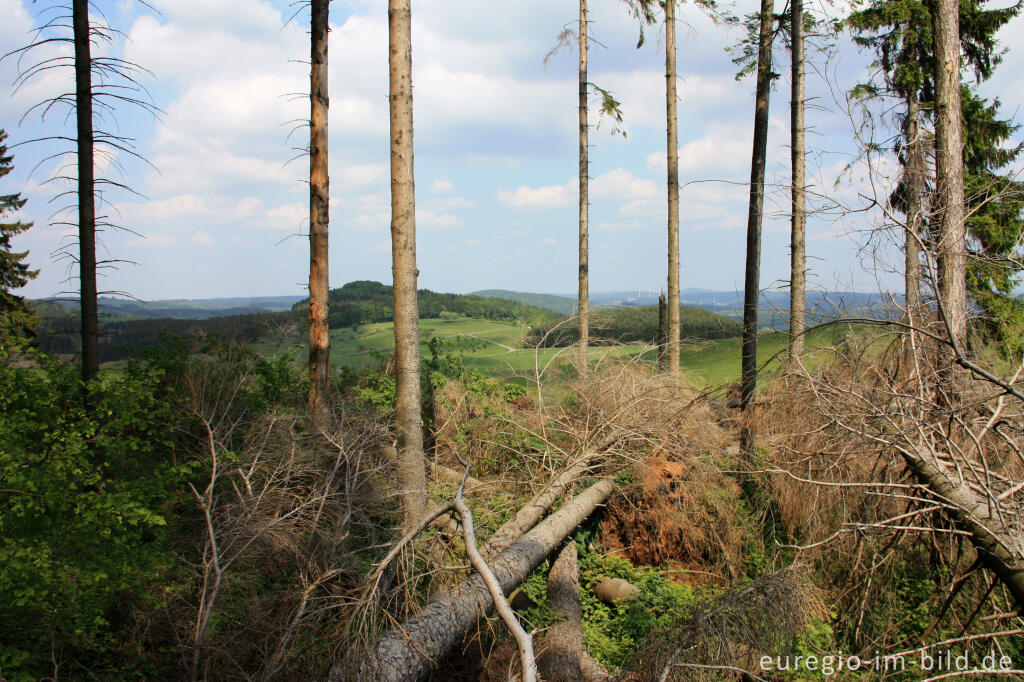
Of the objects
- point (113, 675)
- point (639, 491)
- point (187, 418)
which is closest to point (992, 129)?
point (639, 491)

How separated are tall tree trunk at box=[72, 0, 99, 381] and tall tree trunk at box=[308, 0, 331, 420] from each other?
260 cm

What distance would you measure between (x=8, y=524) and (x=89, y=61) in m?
6.20

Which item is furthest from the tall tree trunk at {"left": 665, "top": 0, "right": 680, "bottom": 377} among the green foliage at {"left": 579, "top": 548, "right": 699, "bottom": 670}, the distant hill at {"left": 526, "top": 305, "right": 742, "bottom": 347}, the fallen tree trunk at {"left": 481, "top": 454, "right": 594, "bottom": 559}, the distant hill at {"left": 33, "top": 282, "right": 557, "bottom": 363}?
the green foliage at {"left": 579, "top": 548, "right": 699, "bottom": 670}

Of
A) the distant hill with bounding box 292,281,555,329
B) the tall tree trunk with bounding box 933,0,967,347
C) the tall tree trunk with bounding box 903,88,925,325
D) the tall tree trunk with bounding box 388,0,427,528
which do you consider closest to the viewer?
the tall tree trunk with bounding box 903,88,925,325

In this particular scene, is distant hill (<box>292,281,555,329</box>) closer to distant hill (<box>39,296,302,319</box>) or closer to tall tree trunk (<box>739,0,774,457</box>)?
distant hill (<box>39,296,302,319</box>)

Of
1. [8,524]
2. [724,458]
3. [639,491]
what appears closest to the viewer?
[8,524]

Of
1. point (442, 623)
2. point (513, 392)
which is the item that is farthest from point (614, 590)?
point (513, 392)

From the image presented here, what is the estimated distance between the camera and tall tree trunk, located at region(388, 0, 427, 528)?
19.5 feet

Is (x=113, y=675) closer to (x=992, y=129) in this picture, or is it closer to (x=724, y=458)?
(x=724, y=458)

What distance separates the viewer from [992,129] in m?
14.0

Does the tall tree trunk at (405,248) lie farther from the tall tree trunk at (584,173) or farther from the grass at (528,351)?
the tall tree trunk at (584,173)

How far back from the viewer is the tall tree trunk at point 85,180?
7164mm

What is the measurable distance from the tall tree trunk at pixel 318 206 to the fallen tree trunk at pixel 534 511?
11.2ft

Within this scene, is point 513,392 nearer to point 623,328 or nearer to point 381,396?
point 381,396
